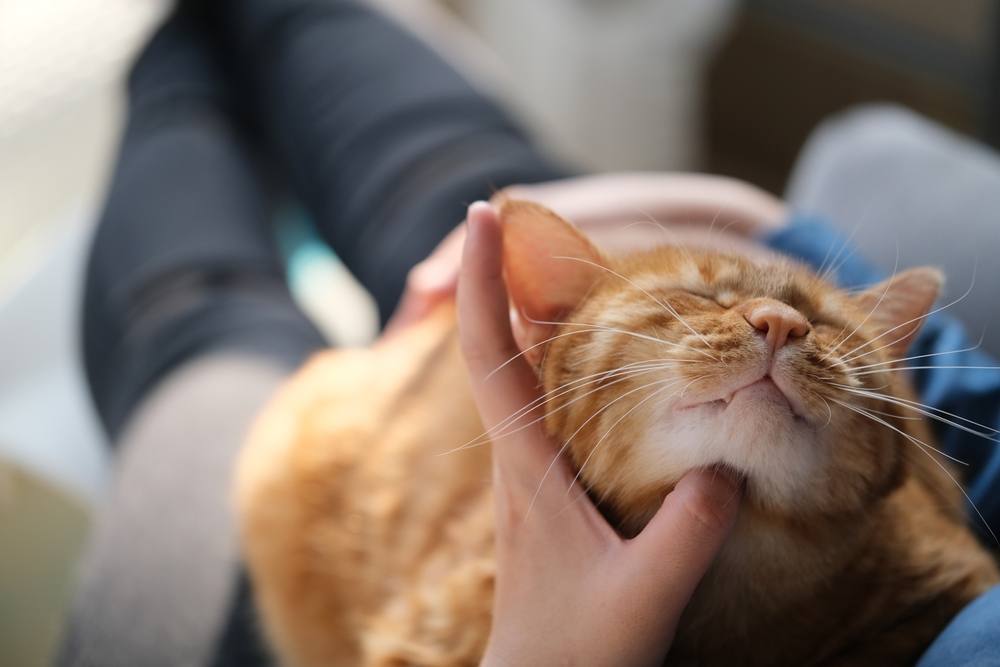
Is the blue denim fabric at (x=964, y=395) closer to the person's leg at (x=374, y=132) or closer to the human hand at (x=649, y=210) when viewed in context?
the human hand at (x=649, y=210)

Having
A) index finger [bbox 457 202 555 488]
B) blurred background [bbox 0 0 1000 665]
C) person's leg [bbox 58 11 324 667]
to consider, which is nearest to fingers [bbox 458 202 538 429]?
index finger [bbox 457 202 555 488]

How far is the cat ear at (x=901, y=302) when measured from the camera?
28.3 inches

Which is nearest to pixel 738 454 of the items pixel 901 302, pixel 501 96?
pixel 901 302

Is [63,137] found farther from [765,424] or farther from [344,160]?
[765,424]

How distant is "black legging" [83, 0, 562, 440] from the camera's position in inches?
51.5

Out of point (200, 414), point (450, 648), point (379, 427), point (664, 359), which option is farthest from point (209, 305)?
point (664, 359)

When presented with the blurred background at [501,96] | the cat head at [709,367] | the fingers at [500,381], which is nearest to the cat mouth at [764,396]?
the cat head at [709,367]

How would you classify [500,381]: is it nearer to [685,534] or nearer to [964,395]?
[685,534]

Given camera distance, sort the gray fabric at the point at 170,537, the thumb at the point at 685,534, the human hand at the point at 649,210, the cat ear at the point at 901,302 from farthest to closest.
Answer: the human hand at the point at 649,210
the gray fabric at the point at 170,537
the cat ear at the point at 901,302
the thumb at the point at 685,534

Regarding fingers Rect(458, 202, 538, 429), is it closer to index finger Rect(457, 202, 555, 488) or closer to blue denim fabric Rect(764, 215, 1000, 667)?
index finger Rect(457, 202, 555, 488)

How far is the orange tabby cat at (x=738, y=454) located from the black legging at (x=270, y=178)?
1.71 ft

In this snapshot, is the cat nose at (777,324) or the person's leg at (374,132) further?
the person's leg at (374,132)

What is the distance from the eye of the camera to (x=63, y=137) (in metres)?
2.00

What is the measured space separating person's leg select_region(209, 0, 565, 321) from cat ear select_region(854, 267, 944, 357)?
0.63 meters
